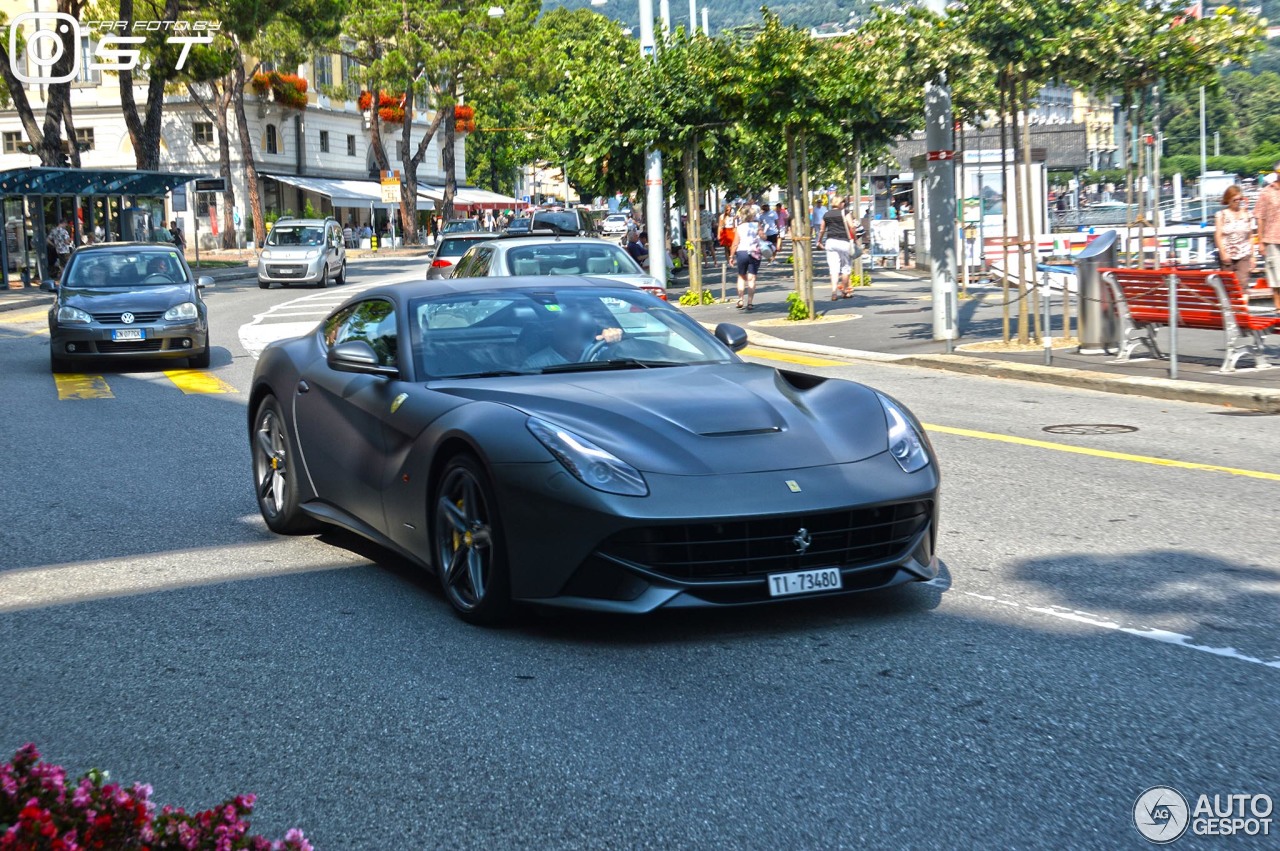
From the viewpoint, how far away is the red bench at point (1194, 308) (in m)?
14.6

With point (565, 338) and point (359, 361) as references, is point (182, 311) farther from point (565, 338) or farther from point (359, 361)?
point (565, 338)

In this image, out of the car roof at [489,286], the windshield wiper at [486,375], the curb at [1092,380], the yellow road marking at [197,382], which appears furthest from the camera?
the yellow road marking at [197,382]

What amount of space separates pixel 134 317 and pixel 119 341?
0.37 meters

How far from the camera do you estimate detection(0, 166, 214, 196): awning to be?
3838cm

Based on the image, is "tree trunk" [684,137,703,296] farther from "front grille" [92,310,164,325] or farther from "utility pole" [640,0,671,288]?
"front grille" [92,310,164,325]

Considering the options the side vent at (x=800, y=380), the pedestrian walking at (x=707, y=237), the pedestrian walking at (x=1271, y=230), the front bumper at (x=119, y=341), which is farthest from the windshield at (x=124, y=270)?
the pedestrian walking at (x=707, y=237)

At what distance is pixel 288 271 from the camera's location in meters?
42.7

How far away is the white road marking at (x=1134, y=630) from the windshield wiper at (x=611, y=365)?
1.67 meters

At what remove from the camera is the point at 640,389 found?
6336 mm

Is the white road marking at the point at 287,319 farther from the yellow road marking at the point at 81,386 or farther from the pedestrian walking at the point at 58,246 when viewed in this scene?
the pedestrian walking at the point at 58,246

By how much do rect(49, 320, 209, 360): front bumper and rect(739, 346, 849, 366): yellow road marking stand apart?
6.89m

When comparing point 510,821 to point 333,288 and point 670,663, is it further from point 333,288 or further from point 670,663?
point 333,288

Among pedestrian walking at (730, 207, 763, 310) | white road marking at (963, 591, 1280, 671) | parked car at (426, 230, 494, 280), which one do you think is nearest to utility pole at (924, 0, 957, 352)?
pedestrian walking at (730, 207, 763, 310)

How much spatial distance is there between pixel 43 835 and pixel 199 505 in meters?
6.90
